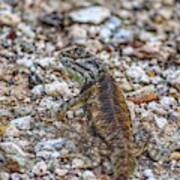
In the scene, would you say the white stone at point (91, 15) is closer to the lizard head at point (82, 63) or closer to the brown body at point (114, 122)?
the lizard head at point (82, 63)

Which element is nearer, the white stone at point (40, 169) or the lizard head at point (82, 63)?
the white stone at point (40, 169)

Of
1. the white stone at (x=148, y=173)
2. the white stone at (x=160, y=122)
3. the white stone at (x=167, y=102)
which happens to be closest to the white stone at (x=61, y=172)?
the white stone at (x=148, y=173)

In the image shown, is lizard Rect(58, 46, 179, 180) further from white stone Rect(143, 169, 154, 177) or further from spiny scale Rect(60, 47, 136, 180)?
white stone Rect(143, 169, 154, 177)

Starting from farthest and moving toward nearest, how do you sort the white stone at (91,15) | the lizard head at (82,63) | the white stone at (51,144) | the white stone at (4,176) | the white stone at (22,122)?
the white stone at (91,15)
the lizard head at (82,63)
the white stone at (22,122)
the white stone at (51,144)
the white stone at (4,176)

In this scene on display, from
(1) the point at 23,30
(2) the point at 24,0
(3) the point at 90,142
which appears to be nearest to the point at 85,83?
(3) the point at 90,142

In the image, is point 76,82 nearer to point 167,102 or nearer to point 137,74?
point 137,74

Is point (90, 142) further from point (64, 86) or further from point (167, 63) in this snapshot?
point (167, 63)
